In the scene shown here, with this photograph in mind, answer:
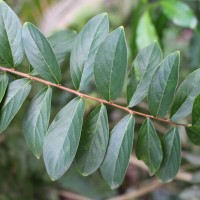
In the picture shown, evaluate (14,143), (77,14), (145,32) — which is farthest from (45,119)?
(77,14)

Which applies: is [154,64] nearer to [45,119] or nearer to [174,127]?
→ [174,127]

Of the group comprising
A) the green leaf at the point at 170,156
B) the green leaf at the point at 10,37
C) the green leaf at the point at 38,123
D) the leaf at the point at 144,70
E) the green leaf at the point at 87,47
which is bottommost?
the green leaf at the point at 170,156

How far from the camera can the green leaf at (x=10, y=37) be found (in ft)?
2.09

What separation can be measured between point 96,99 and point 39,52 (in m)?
0.15

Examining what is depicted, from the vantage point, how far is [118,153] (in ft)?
2.14

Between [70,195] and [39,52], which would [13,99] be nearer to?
[39,52]

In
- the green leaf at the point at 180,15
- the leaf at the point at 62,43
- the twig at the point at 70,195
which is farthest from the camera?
the twig at the point at 70,195

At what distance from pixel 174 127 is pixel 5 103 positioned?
354mm

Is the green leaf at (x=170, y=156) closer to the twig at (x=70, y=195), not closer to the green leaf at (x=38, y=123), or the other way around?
the green leaf at (x=38, y=123)

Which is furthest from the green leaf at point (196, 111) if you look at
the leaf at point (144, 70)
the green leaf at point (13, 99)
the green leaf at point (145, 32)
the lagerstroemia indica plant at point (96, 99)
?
the green leaf at point (145, 32)

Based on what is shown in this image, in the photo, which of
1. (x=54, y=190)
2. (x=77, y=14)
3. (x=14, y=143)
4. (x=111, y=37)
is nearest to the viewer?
(x=111, y=37)

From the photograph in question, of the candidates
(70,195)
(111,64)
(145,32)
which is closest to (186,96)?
(111,64)

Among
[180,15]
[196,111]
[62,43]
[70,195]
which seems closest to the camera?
[196,111]

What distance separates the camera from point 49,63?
0.66m
